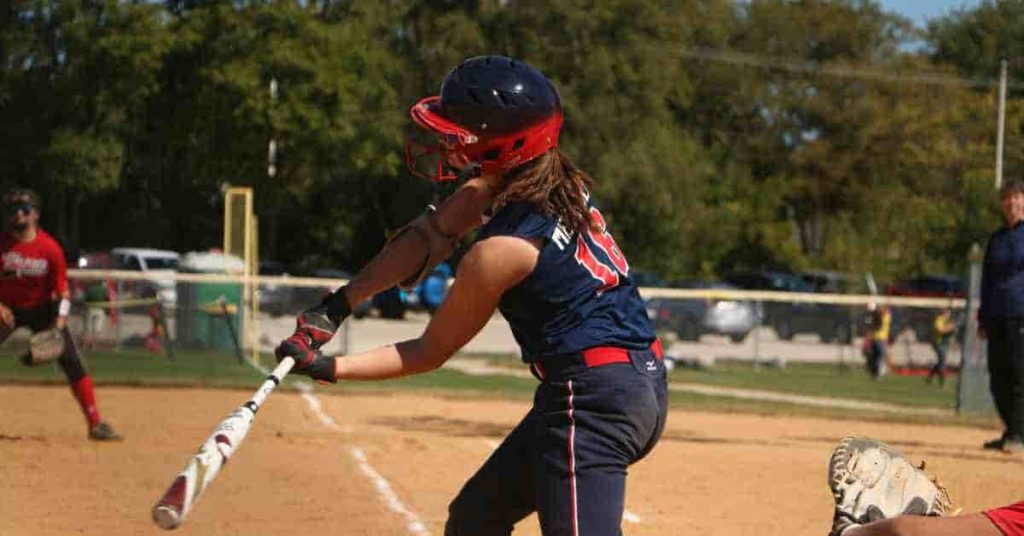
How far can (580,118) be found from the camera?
48344 millimetres

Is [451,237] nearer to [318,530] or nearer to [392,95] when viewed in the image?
[318,530]

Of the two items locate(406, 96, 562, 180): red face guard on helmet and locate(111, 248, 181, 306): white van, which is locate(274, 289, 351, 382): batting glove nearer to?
locate(406, 96, 562, 180): red face guard on helmet

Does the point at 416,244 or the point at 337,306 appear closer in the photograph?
the point at 337,306

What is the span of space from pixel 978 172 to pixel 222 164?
20.8m

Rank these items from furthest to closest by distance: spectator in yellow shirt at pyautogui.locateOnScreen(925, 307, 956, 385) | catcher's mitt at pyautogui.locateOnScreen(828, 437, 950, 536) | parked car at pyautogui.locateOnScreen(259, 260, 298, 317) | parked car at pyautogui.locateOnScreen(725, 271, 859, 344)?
1. parked car at pyautogui.locateOnScreen(725, 271, 859, 344)
2. spectator in yellow shirt at pyautogui.locateOnScreen(925, 307, 956, 385)
3. parked car at pyautogui.locateOnScreen(259, 260, 298, 317)
4. catcher's mitt at pyautogui.locateOnScreen(828, 437, 950, 536)

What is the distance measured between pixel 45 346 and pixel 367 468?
3.01 metres

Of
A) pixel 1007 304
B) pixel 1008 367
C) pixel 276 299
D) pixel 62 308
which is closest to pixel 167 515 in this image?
Answer: pixel 62 308

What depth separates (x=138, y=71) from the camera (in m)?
38.1

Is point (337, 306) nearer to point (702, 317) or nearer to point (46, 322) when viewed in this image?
point (46, 322)

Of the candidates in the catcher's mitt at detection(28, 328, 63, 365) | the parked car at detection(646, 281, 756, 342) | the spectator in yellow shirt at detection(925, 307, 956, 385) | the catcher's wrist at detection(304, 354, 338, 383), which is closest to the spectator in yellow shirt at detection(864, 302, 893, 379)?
the spectator in yellow shirt at detection(925, 307, 956, 385)

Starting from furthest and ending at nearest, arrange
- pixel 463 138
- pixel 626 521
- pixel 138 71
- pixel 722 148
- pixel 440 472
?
pixel 722 148
pixel 138 71
pixel 440 472
pixel 626 521
pixel 463 138

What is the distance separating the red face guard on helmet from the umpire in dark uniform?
9080mm

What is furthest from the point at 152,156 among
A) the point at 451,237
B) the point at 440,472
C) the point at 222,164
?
the point at 451,237

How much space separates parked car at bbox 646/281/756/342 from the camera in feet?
83.7
